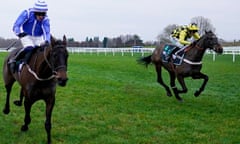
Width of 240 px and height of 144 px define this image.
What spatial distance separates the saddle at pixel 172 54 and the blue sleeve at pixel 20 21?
5268 mm

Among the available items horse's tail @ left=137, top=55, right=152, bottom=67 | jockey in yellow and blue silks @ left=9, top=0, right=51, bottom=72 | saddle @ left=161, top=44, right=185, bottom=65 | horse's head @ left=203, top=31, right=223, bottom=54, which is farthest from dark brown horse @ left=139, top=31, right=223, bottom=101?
jockey in yellow and blue silks @ left=9, top=0, right=51, bottom=72

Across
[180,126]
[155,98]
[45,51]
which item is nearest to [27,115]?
[45,51]

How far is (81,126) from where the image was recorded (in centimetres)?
773

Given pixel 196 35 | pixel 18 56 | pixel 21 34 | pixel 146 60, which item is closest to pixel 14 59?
pixel 18 56

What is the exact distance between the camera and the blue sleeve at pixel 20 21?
7.11m

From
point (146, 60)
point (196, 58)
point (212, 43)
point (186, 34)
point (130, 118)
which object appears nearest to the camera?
point (130, 118)

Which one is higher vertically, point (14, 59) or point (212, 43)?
point (212, 43)

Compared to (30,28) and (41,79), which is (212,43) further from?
(41,79)

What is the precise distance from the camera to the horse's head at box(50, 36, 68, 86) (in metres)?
5.60

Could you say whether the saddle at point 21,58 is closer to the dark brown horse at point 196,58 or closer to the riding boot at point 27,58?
the riding boot at point 27,58

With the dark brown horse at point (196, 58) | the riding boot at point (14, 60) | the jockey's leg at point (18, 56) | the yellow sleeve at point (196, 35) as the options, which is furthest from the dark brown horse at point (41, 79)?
the yellow sleeve at point (196, 35)

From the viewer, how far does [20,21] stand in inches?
280

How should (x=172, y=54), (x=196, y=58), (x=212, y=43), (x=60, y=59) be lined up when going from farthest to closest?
1. (x=172, y=54)
2. (x=196, y=58)
3. (x=212, y=43)
4. (x=60, y=59)

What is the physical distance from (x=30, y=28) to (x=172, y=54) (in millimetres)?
5569
